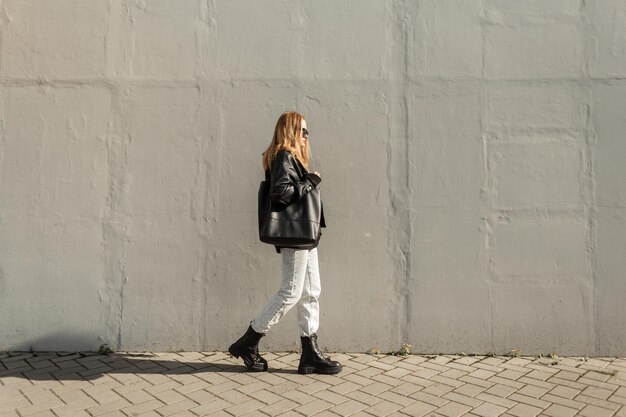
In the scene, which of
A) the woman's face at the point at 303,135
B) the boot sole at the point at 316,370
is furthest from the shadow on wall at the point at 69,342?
the woman's face at the point at 303,135

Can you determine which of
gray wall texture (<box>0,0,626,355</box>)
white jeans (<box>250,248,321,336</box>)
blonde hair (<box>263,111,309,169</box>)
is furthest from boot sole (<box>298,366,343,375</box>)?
blonde hair (<box>263,111,309,169</box>)

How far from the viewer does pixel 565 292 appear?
388cm

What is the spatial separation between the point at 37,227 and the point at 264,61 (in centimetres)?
248

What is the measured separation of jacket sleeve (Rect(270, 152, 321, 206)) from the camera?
3.17 metres

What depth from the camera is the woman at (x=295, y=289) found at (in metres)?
3.33

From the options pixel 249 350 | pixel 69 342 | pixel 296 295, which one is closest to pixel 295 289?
pixel 296 295

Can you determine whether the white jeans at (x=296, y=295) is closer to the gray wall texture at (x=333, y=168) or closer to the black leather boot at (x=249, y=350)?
the black leather boot at (x=249, y=350)

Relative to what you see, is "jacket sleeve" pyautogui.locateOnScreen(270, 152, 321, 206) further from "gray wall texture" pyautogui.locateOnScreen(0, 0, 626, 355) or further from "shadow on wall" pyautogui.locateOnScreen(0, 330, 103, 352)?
"shadow on wall" pyautogui.locateOnScreen(0, 330, 103, 352)

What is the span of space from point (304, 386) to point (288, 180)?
143 centimetres

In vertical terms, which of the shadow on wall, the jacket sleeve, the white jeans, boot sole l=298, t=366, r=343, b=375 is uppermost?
the jacket sleeve

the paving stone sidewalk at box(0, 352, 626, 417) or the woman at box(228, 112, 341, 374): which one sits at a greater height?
the woman at box(228, 112, 341, 374)

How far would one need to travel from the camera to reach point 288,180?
10.5 ft

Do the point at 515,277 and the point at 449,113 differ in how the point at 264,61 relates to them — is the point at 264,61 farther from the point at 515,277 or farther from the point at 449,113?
the point at 515,277

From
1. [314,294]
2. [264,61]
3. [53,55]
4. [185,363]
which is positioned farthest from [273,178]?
[53,55]
